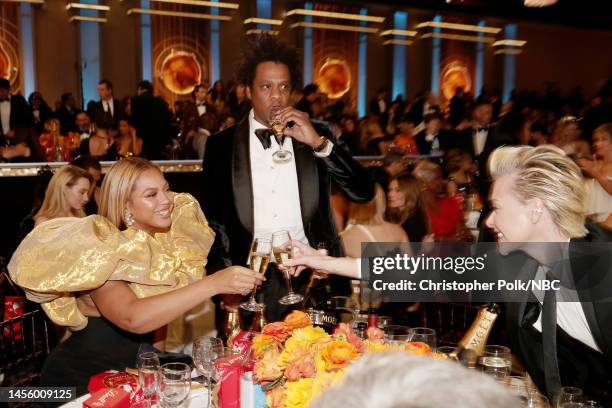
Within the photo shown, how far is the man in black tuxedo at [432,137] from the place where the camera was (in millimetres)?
8695

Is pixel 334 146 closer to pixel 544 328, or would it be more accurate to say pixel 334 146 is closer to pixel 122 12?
pixel 544 328

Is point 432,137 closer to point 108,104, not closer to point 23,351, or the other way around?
point 108,104

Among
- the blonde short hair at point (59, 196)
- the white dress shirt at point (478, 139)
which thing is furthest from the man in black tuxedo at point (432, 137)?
the blonde short hair at point (59, 196)

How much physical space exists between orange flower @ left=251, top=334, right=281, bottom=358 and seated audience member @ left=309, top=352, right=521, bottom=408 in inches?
34.3

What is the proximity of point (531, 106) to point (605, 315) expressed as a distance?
11212 millimetres

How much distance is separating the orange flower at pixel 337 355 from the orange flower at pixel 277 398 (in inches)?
5.5

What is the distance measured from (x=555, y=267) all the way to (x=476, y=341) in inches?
21.3

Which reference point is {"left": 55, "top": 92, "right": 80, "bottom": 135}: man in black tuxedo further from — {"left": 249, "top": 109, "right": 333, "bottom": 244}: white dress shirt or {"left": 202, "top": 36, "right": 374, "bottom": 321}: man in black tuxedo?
{"left": 249, "top": 109, "right": 333, "bottom": 244}: white dress shirt

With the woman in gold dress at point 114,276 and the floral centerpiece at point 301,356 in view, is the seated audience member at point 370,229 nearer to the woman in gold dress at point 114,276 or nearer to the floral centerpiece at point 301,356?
the woman in gold dress at point 114,276

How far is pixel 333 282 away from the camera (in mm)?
3193

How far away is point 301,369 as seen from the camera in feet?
4.58

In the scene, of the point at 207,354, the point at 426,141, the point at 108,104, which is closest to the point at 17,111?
the point at 108,104

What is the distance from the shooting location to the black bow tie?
297cm

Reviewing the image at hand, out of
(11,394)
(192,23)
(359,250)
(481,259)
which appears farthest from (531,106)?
(11,394)
